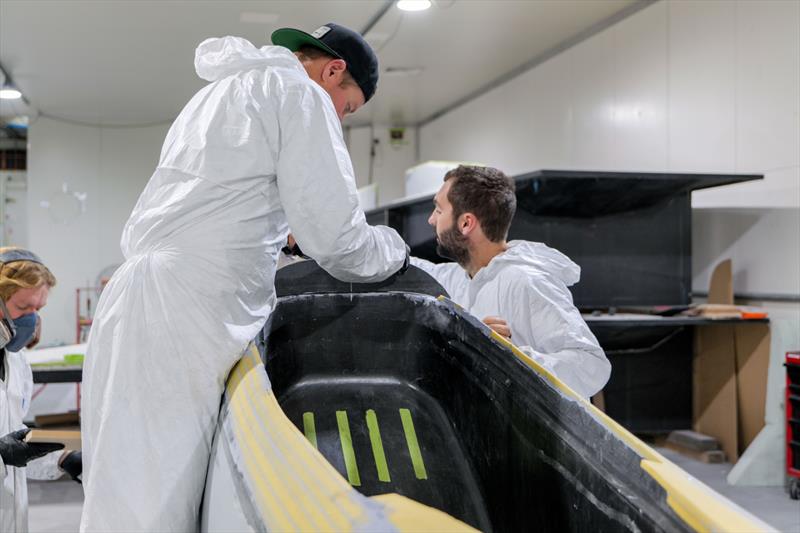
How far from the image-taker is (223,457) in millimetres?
1154

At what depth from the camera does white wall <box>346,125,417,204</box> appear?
966 centimetres

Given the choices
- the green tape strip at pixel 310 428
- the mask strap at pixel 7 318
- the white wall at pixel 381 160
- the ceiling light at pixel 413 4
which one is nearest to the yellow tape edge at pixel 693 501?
the green tape strip at pixel 310 428

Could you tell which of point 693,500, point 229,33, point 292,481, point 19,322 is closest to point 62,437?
point 19,322

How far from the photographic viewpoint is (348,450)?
1.77m

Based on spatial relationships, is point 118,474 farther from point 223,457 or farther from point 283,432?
point 283,432

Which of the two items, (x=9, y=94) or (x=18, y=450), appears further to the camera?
(x=9, y=94)

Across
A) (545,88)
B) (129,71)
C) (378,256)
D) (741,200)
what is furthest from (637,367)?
(129,71)

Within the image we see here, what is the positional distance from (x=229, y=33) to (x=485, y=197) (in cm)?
467

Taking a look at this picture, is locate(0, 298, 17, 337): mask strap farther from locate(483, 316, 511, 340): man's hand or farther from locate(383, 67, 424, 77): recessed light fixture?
locate(383, 67, 424, 77): recessed light fixture

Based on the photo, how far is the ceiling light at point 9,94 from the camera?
289 inches

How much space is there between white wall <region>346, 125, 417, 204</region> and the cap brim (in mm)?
7936

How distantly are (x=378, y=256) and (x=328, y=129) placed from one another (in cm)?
32

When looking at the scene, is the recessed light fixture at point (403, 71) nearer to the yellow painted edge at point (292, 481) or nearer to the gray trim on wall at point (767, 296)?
the gray trim on wall at point (767, 296)

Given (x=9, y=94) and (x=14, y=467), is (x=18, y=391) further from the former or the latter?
(x=9, y=94)
